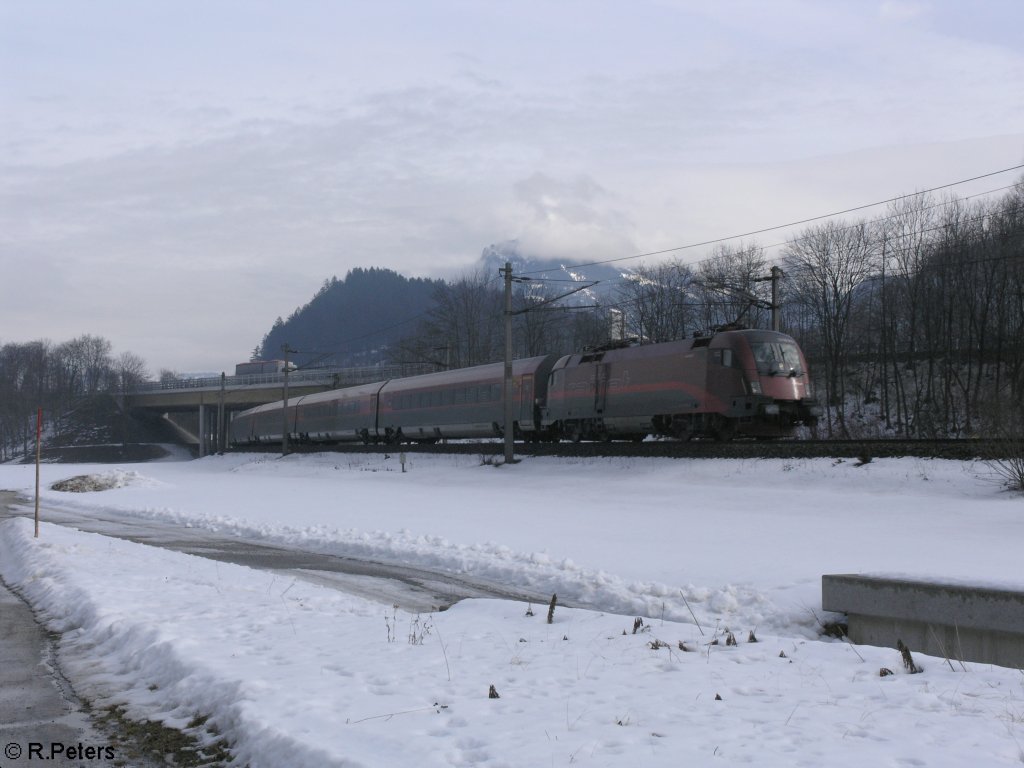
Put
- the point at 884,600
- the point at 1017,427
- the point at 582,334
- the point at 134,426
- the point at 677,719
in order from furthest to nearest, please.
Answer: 1. the point at 134,426
2. the point at 582,334
3. the point at 1017,427
4. the point at 884,600
5. the point at 677,719

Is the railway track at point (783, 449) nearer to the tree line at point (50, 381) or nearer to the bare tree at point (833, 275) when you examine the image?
the bare tree at point (833, 275)

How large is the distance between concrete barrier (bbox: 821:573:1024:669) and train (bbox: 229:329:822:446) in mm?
16638

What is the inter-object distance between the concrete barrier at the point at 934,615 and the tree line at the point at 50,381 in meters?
110

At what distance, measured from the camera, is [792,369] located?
27.1m

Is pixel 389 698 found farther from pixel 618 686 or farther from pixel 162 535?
pixel 162 535

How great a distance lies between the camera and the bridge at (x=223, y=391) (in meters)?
83.9

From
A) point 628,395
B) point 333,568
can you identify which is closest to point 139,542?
point 333,568

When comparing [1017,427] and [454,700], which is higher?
[1017,427]

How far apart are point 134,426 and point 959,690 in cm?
Result: 11531

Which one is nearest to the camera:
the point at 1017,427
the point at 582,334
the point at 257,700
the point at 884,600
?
the point at 257,700

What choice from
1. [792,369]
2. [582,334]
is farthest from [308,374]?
[792,369]

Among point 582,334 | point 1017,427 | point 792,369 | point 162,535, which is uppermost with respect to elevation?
point 582,334

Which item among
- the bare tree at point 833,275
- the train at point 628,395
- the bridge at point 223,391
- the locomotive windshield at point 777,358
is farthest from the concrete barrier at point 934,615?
the bridge at point 223,391

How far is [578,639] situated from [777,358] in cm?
2020
